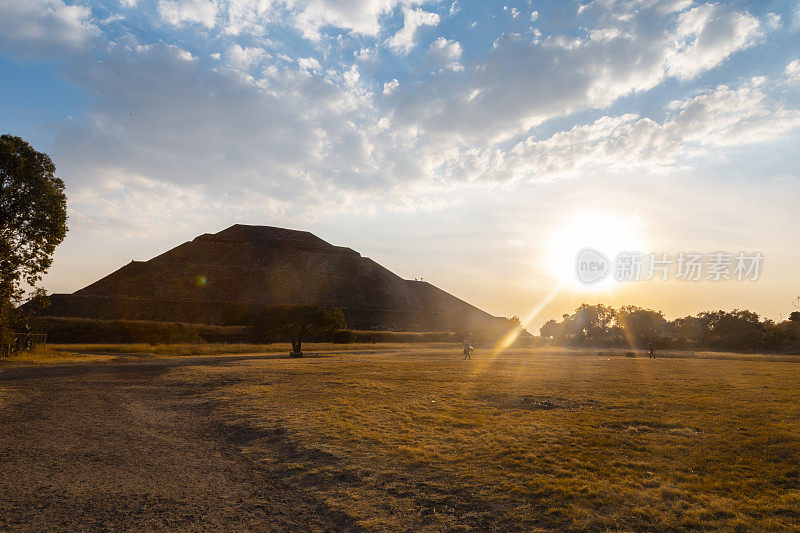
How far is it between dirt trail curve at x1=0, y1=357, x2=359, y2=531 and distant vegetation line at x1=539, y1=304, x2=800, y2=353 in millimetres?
70702

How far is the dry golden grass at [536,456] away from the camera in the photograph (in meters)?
6.30

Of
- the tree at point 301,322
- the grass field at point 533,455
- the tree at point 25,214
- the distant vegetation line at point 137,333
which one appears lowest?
the distant vegetation line at point 137,333

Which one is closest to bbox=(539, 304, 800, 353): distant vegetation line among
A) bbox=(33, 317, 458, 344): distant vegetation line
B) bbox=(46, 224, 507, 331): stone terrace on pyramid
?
bbox=(46, 224, 507, 331): stone terrace on pyramid

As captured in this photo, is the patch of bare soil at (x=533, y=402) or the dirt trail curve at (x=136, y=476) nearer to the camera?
the dirt trail curve at (x=136, y=476)

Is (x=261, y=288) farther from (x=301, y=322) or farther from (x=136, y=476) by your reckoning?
(x=136, y=476)

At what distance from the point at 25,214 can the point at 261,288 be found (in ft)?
390

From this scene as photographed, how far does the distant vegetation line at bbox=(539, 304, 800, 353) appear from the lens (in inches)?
3223

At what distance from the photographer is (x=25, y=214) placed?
28281 millimetres

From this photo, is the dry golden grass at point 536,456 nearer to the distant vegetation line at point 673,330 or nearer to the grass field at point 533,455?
the grass field at point 533,455

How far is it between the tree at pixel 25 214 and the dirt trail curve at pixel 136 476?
18.5 meters

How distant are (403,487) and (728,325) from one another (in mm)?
117021

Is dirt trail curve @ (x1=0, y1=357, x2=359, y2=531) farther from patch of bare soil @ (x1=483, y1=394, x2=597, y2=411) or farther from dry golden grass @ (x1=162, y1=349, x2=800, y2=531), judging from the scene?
patch of bare soil @ (x1=483, y1=394, x2=597, y2=411)

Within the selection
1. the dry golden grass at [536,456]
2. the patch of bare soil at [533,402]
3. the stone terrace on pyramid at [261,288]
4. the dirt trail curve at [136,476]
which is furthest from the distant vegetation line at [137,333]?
the dirt trail curve at [136,476]

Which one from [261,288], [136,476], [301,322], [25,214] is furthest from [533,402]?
[261,288]
